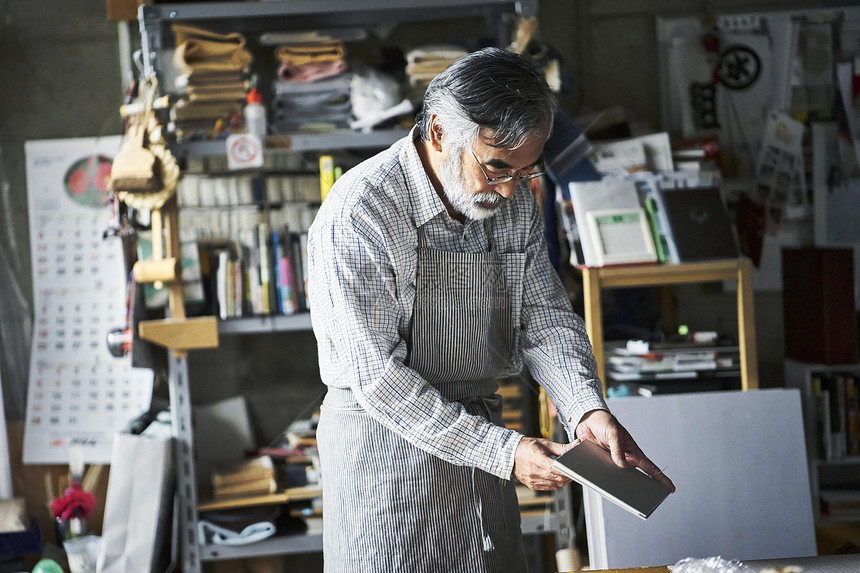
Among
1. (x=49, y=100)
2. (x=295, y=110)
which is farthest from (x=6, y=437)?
(x=295, y=110)

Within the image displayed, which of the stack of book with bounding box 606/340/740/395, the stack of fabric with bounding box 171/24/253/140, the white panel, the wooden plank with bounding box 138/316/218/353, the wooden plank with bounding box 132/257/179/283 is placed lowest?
the white panel

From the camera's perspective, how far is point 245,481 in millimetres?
2768

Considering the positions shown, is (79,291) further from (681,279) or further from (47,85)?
(681,279)

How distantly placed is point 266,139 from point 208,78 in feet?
0.91

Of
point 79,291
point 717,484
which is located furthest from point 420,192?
point 79,291

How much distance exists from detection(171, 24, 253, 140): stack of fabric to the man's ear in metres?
1.30

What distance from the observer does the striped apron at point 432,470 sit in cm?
159

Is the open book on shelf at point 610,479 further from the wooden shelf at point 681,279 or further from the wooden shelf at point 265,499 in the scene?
the wooden shelf at point 265,499

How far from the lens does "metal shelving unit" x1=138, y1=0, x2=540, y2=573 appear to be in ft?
8.46

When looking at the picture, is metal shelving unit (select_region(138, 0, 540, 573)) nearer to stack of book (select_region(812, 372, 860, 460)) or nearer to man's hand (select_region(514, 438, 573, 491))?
stack of book (select_region(812, 372, 860, 460))

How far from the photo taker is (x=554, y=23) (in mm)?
3191

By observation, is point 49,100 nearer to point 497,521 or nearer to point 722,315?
point 497,521

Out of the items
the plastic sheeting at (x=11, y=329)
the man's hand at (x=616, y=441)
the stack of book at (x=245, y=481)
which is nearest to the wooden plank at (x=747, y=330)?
the man's hand at (x=616, y=441)

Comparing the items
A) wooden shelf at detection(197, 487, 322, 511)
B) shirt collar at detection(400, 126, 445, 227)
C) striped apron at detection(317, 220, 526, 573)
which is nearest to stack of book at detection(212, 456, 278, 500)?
wooden shelf at detection(197, 487, 322, 511)
